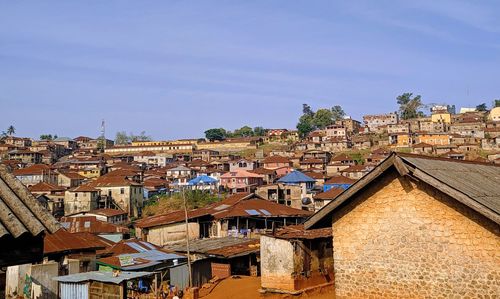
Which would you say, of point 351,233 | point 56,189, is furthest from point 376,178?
point 56,189

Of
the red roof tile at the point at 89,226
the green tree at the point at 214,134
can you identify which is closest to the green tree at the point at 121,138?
the green tree at the point at 214,134

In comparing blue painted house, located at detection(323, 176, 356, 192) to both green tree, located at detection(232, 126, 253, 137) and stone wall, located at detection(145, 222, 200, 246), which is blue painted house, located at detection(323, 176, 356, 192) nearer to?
stone wall, located at detection(145, 222, 200, 246)

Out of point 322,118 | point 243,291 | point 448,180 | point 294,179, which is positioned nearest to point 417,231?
point 448,180

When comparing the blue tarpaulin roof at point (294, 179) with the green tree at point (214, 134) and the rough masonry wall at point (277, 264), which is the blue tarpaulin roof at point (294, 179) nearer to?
the rough masonry wall at point (277, 264)

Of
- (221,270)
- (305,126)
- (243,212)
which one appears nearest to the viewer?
(221,270)

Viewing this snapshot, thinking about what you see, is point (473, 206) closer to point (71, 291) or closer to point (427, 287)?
point (427, 287)

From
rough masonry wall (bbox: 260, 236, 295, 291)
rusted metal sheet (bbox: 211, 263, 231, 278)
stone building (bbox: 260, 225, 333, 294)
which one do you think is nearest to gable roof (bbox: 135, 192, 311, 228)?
rusted metal sheet (bbox: 211, 263, 231, 278)

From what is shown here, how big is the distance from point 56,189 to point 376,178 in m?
52.1

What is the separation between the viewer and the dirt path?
1714 centimetres

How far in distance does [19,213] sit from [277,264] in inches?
543

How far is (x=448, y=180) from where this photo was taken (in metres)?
9.39

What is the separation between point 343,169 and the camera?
73750 mm

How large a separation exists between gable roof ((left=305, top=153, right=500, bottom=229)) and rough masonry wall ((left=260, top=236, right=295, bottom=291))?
687cm

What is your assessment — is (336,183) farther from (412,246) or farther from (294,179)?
(412,246)
